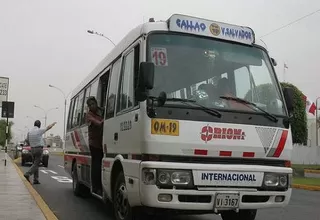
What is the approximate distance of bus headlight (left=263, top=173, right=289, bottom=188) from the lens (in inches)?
240

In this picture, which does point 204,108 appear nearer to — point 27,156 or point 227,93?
point 227,93

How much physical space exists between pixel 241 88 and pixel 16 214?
4.13 meters

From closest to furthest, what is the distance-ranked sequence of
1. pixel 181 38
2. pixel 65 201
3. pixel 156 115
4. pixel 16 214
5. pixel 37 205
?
pixel 156 115 < pixel 181 38 < pixel 16 214 < pixel 37 205 < pixel 65 201

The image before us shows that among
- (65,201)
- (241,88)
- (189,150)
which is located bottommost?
(65,201)

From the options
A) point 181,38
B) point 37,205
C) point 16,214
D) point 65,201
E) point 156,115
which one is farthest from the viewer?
point 65,201

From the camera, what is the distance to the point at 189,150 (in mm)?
5766

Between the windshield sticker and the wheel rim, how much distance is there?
5.94 ft

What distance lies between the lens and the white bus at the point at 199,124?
571cm

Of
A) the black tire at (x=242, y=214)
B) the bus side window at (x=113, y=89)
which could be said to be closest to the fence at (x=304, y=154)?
the black tire at (x=242, y=214)

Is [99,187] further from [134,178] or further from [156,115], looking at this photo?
[156,115]

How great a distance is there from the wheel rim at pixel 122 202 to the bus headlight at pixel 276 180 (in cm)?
191

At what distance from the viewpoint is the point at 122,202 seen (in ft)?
22.0

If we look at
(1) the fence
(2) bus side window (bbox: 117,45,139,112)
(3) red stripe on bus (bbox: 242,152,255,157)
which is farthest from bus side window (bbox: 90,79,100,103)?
(1) the fence

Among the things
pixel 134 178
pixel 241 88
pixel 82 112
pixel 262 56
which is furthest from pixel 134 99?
pixel 82 112
